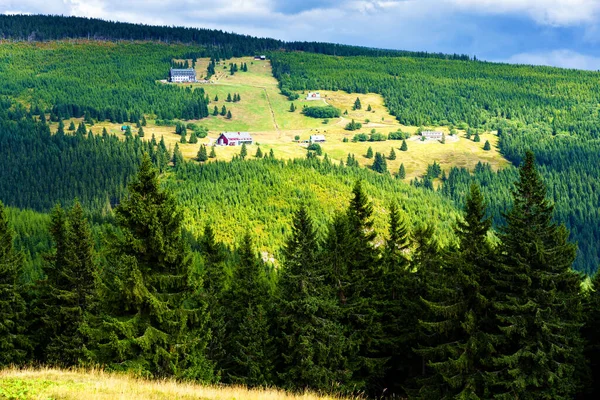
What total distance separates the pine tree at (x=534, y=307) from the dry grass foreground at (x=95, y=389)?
16.2 metres

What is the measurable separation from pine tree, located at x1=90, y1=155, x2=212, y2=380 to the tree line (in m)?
0.08

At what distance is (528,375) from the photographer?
33.1 metres

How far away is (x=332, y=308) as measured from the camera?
38.8m

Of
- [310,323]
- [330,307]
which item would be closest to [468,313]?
[330,307]

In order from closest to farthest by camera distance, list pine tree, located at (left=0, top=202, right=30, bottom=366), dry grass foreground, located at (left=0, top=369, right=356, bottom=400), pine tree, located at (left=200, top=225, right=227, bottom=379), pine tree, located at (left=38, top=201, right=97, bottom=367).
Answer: dry grass foreground, located at (left=0, top=369, right=356, bottom=400) < pine tree, located at (left=38, top=201, right=97, bottom=367) < pine tree, located at (left=0, top=202, right=30, bottom=366) < pine tree, located at (left=200, top=225, right=227, bottom=379)

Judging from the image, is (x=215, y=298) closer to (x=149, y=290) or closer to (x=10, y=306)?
(x=10, y=306)

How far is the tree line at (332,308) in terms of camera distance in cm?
2827

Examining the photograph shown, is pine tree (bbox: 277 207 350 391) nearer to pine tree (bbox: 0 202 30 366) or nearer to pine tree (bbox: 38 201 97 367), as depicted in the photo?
pine tree (bbox: 38 201 97 367)

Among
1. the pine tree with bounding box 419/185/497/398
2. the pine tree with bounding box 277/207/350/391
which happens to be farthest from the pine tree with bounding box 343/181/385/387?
the pine tree with bounding box 419/185/497/398

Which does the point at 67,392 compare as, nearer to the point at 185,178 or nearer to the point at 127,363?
the point at 127,363

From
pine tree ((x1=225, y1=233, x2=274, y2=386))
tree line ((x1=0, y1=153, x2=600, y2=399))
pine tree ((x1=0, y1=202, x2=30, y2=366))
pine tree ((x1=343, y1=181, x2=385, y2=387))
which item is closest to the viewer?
tree line ((x1=0, y1=153, x2=600, y2=399))

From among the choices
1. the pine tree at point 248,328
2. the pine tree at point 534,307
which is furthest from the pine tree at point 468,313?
the pine tree at point 248,328

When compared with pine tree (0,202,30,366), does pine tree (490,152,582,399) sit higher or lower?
higher

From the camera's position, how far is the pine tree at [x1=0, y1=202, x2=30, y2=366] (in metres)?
43.0
